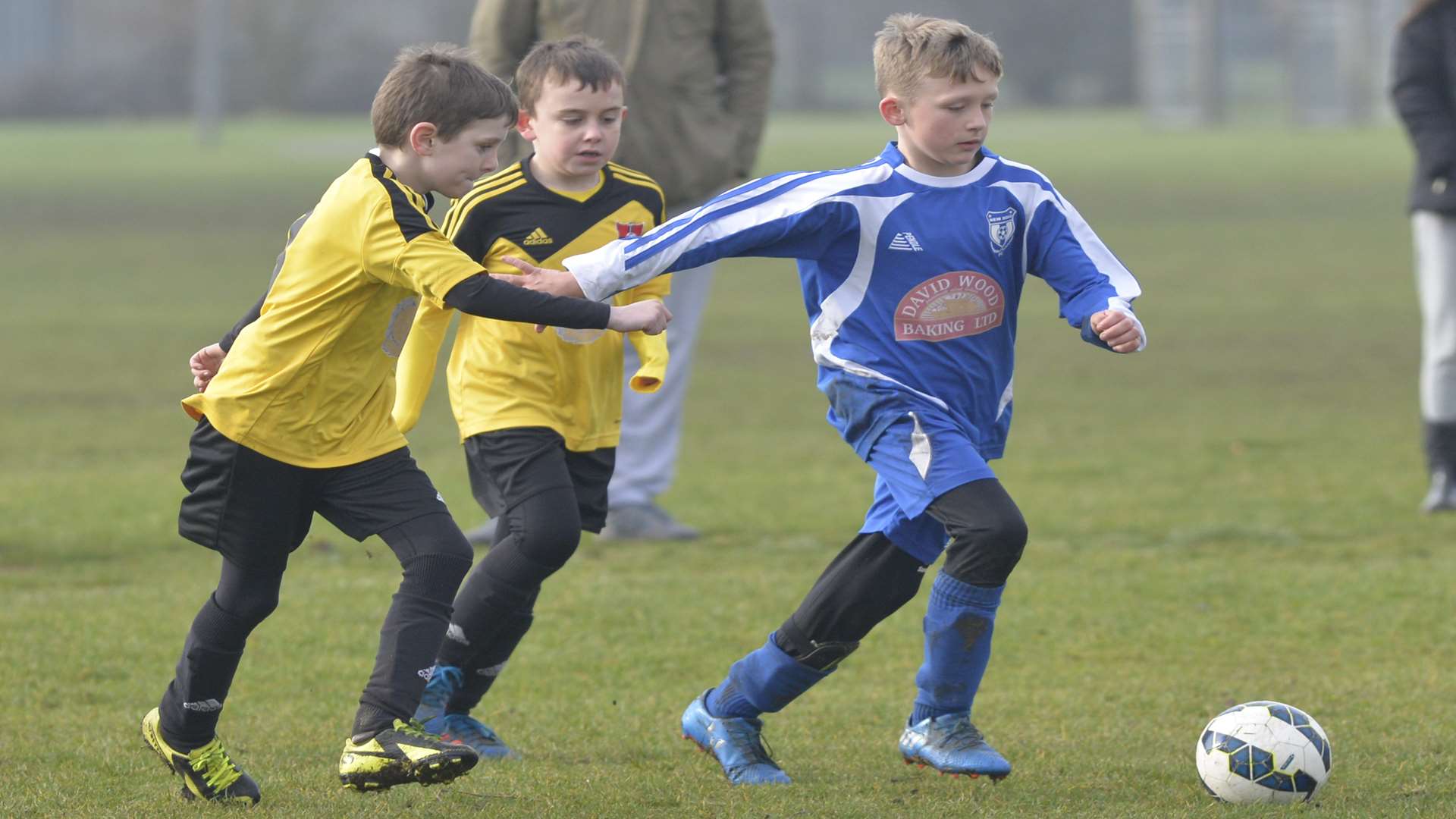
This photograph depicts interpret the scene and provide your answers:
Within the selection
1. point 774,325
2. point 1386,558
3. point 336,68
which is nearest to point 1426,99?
point 1386,558

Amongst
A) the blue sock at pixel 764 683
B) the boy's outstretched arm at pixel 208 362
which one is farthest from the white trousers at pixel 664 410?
the boy's outstretched arm at pixel 208 362

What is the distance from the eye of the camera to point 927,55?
4.15m

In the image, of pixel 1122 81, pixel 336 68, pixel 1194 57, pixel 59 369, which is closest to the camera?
pixel 59 369

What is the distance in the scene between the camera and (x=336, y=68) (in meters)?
79.6

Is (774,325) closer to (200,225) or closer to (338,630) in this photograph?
(338,630)

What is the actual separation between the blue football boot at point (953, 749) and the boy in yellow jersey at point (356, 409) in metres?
1.11

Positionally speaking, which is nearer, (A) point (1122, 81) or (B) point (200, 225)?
(B) point (200, 225)

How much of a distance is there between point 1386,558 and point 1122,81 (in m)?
84.1

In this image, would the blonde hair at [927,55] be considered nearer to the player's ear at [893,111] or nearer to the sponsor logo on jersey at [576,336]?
the player's ear at [893,111]

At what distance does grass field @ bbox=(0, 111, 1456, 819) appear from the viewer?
432 cm

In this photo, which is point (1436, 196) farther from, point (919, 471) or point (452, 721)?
point (452, 721)

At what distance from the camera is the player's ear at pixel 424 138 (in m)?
3.87

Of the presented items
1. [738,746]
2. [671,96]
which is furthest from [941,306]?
[671,96]

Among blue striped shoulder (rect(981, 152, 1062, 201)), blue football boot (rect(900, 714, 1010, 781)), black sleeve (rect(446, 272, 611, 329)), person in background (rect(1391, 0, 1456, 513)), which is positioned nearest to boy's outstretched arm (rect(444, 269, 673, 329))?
black sleeve (rect(446, 272, 611, 329))
